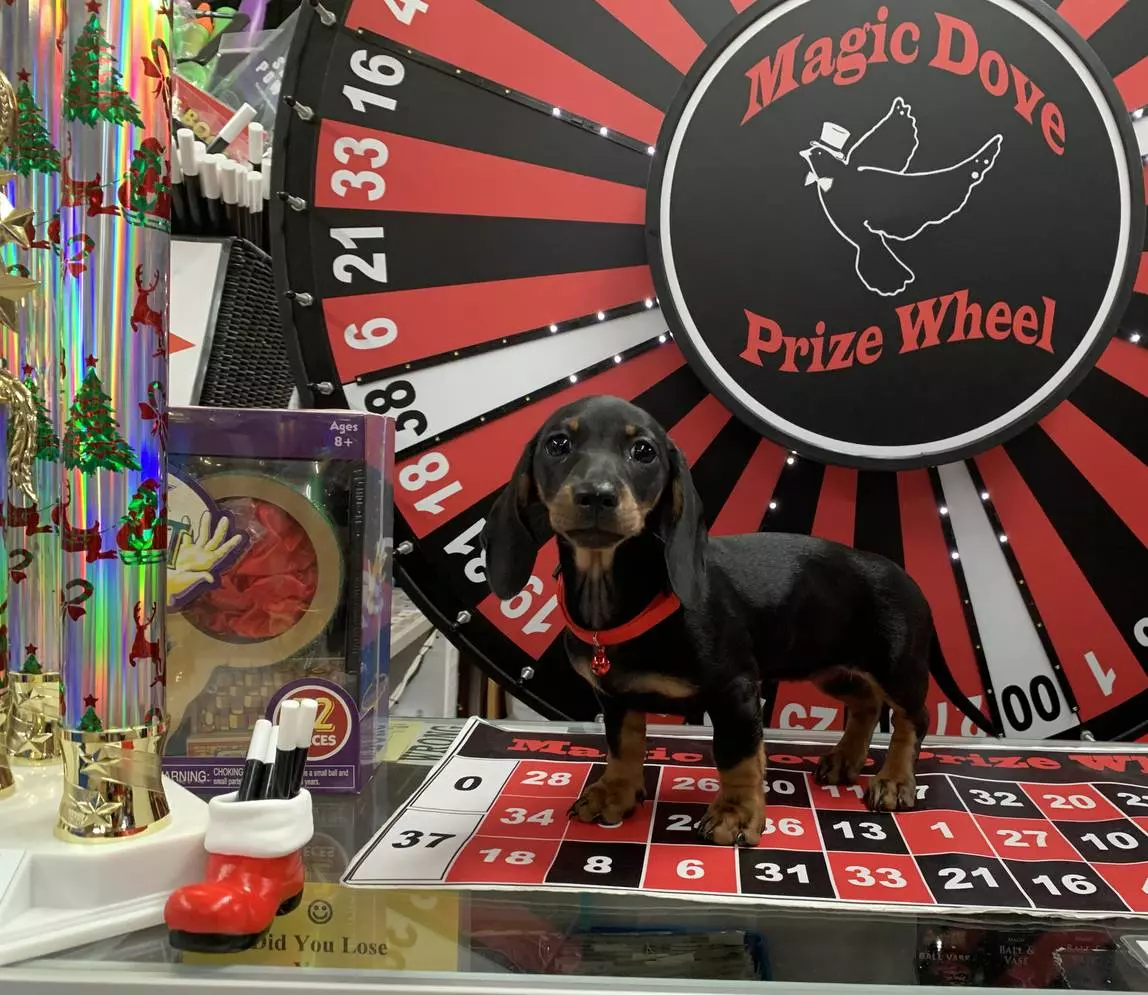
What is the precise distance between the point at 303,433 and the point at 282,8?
105 cm

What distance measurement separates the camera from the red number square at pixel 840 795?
0.93m

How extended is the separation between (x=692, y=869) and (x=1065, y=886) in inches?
12.9

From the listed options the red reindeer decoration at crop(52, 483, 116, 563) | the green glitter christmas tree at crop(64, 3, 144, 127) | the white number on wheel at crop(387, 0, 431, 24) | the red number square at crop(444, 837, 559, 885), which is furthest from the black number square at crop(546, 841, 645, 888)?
the white number on wheel at crop(387, 0, 431, 24)

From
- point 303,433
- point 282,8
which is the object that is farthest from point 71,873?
point 282,8

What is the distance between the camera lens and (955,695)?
1204mm

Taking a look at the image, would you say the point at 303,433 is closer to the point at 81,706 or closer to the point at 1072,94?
the point at 81,706

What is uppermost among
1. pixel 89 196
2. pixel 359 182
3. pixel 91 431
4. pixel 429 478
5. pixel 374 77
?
pixel 374 77

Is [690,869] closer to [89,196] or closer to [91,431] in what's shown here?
[91,431]

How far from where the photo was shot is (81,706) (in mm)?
639

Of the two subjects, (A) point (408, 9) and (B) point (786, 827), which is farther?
(A) point (408, 9)

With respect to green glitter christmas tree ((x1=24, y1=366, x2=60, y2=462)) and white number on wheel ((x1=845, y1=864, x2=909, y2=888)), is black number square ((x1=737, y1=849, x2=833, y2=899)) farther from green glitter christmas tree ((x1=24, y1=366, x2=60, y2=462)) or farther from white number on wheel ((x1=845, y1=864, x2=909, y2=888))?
green glitter christmas tree ((x1=24, y1=366, x2=60, y2=462))

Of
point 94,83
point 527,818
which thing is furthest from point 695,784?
point 94,83

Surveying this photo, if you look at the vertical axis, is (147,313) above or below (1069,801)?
above

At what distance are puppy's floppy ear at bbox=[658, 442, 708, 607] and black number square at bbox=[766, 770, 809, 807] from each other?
0.28m
